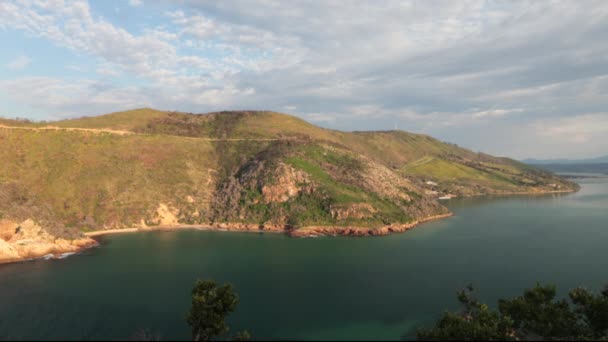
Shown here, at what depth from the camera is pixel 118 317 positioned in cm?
5297

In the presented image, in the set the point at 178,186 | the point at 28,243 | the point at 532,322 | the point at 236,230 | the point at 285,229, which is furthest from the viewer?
the point at 178,186

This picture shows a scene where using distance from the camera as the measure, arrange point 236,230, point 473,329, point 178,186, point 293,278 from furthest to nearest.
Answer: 1. point 178,186
2. point 236,230
3. point 293,278
4. point 473,329

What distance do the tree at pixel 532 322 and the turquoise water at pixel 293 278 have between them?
8.80 m

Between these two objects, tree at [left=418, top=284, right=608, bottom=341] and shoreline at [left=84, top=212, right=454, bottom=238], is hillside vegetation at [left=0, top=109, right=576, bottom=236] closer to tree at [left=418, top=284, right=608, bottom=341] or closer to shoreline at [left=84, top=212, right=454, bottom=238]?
shoreline at [left=84, top=212, right=454, bottom=238]

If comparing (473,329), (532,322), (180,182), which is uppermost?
(180,182)

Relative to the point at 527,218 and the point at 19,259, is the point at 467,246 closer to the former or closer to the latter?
the point at 527,218

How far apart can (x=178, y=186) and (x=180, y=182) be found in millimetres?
2649

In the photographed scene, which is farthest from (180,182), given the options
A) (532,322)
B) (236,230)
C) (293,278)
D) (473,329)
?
(532,322)

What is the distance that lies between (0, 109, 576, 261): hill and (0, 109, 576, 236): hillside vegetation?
1.16 feet

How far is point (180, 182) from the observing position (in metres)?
134

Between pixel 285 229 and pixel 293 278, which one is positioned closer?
pixel 293 278

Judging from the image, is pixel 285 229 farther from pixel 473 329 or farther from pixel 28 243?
pixel 473 329

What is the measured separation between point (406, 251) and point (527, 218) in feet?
265

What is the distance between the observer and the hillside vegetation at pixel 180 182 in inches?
4424
